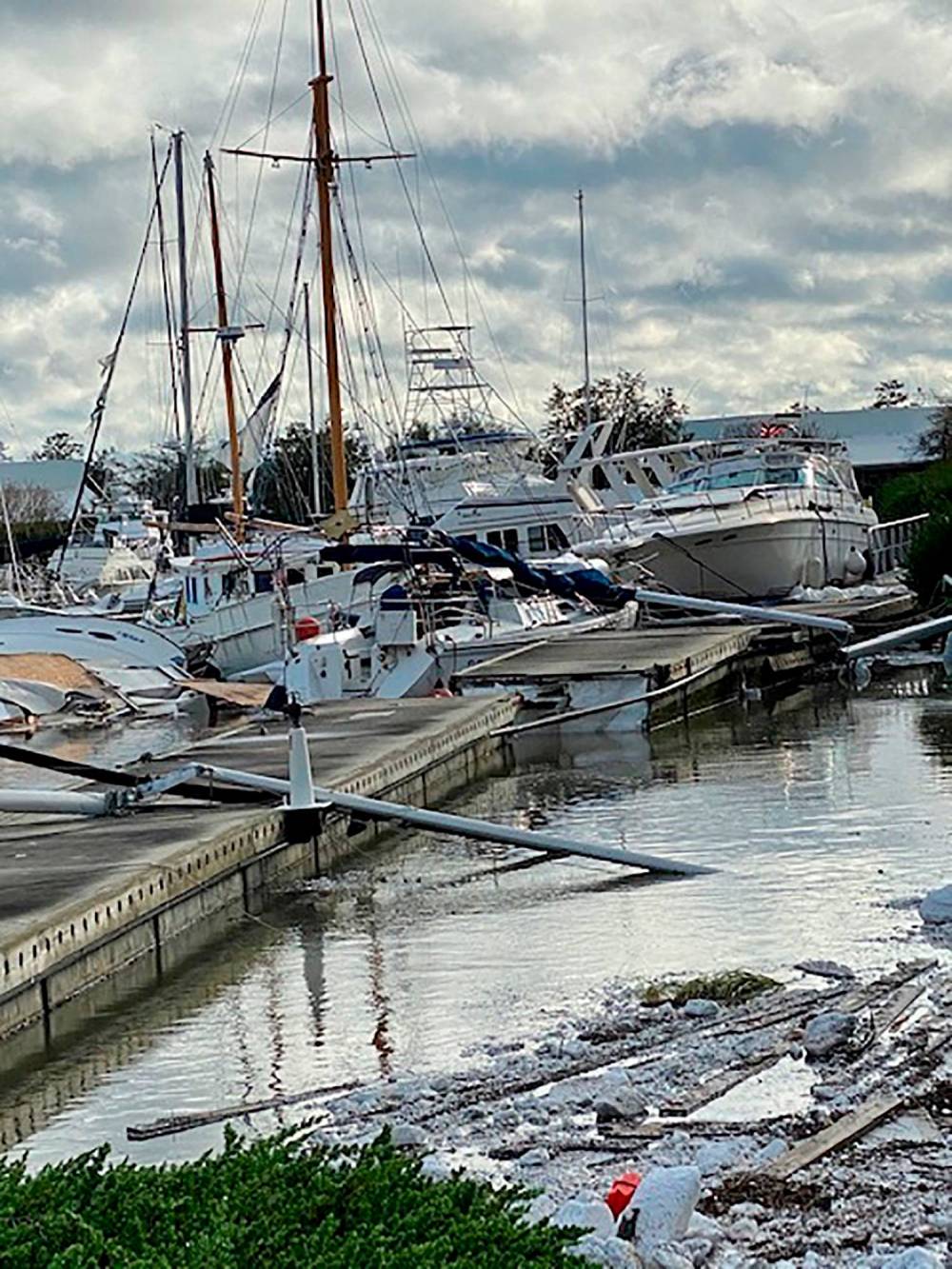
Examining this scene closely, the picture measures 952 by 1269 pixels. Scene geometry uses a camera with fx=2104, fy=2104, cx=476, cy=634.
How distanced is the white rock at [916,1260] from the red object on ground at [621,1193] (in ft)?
2.98

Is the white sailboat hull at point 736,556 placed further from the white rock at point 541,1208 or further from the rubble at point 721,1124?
the white rock at point 541,1208

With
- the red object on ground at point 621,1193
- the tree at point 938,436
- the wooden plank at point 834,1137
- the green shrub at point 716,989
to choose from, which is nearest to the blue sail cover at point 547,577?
the green shrub at point 716,989

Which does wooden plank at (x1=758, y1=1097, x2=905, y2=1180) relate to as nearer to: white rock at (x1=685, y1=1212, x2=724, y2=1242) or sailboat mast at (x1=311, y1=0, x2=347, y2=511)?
white rock at (x1=685, y1=1212, x2=724, y2=1242)

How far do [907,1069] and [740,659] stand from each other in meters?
25.2

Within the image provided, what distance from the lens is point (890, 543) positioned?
57250 millimetres

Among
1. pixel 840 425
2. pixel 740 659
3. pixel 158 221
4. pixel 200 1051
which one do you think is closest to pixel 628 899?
pixel 200 1051

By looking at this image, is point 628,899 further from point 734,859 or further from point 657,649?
point 657,649

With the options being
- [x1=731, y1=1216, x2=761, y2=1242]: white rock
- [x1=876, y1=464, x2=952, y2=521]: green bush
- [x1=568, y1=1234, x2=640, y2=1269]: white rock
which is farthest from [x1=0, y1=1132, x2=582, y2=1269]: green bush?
[x1=876, y1=464, x2=952, y2=521]: green bush

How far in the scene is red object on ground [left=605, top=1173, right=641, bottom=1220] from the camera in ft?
23.5

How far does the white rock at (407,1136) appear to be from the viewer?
890 cm

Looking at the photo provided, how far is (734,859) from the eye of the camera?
56.9 feet

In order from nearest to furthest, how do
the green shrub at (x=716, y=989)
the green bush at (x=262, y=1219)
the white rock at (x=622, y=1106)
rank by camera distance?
the green bush at (x=262, y=1219), the white rock at (x=622, y=1106), the green shrub at (x=716, y=989)

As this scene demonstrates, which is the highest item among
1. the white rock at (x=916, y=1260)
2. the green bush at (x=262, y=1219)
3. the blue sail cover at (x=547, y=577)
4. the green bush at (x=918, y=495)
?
the green bush at (x=918, y=495)

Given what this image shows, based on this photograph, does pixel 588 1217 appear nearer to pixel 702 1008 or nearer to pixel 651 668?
pixel 702 1008
